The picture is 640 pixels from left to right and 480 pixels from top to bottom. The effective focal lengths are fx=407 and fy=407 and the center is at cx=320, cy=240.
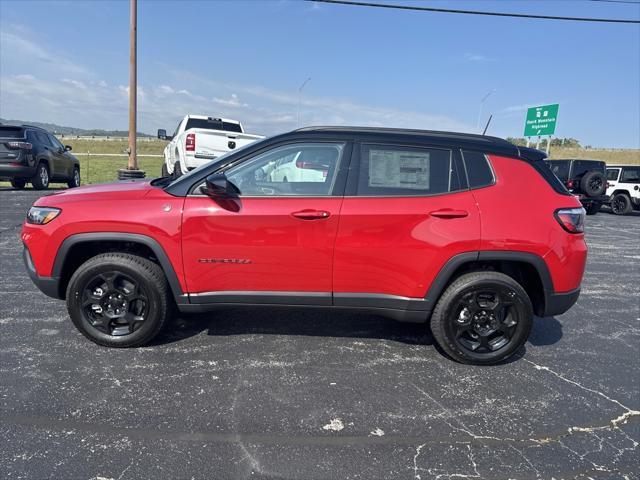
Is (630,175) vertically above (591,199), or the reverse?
(630,175)

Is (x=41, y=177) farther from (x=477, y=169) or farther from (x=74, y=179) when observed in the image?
(x=477, y=169)

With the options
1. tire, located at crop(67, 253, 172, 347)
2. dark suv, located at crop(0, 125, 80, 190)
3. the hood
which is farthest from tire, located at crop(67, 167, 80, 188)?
tire, located at crop(67, 253, 172, 347)

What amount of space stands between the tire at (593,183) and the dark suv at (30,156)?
16.8 metres

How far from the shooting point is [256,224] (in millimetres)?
3059

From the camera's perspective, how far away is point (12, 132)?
10.9 metres

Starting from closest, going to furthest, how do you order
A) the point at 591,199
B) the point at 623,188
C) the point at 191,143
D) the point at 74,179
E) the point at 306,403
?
the point at 306,403 < the point at 191,143 < the point at 74,179 < the point at 591,199 < the point at 623,188

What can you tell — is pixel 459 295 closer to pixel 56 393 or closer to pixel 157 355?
pixel 157 355

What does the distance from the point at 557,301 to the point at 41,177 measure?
13031mm

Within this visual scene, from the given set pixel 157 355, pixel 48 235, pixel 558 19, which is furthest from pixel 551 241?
pixel 558 19

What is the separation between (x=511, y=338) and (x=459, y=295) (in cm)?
59

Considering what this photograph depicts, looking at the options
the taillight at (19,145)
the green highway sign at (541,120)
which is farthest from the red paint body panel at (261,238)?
Result: the green highway sign at (541,120)

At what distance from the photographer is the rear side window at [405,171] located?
3.14 m

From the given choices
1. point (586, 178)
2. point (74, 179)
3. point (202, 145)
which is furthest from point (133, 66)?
point (586, 178)

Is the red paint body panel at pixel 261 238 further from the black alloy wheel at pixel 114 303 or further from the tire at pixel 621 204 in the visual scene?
the tire at pixel 621 204
